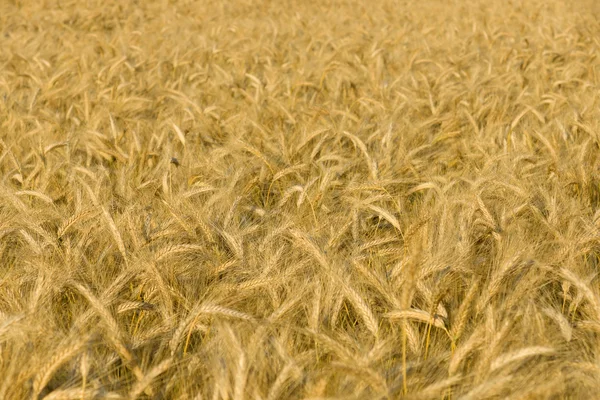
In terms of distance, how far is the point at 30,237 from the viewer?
166 centimetres

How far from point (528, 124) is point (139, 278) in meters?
2.30

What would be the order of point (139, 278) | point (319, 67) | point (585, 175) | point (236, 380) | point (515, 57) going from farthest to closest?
1. point (515, 57)
2. point (319, 67)
3. point (585, 175)
4. point (139, 278)
5. point (236, 380)

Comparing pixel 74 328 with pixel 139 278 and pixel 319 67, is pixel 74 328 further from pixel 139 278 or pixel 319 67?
pixel 319 67

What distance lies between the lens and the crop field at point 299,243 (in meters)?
1.25

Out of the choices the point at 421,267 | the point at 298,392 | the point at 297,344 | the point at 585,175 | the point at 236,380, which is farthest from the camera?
the point at 585,175

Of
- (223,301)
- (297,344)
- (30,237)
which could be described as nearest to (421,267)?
(297,344)

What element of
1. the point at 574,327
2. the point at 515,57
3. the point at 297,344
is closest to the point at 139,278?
the point at 297,344

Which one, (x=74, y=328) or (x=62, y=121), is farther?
(x=62, y=121)

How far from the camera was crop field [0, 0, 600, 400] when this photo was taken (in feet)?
4.09

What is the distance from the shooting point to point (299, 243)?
1.59 meters

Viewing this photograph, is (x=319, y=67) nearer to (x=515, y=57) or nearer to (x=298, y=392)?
(x=515, y=57)

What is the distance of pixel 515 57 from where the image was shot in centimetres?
505

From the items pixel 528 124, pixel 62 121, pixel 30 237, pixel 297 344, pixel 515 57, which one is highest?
pixel 30 237

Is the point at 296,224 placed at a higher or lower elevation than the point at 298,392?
lower
